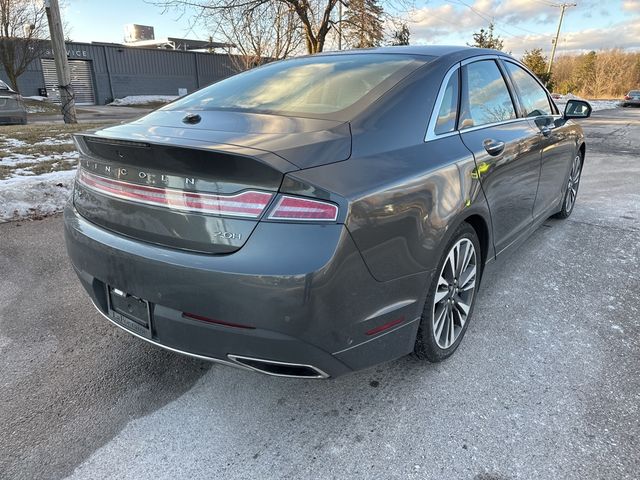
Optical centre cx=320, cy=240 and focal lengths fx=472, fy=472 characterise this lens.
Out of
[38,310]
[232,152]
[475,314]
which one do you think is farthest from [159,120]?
[475,314]

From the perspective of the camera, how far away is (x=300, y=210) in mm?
1677

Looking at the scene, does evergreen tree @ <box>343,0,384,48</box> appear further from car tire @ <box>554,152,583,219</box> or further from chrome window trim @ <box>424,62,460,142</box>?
chrome window trim @ <box>424,62,460,142</box>

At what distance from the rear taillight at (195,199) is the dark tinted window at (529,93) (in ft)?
8.46

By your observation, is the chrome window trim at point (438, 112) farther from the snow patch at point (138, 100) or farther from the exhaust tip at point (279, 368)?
the snow patch at point (138, 100)

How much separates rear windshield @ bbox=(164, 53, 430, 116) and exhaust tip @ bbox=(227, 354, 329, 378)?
1129 millimetres

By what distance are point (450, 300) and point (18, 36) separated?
1171 inches

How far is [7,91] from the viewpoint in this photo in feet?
45.8

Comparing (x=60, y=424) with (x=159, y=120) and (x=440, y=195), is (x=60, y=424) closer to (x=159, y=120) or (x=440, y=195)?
(x=159, y=120)

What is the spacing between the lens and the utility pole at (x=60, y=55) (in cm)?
1042

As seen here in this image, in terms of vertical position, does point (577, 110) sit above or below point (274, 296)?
above

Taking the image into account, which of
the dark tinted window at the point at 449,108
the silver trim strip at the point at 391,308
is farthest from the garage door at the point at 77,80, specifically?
the silver trim strip at the point at 391,308

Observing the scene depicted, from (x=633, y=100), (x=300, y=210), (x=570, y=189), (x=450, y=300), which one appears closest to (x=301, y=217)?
(x=300, y=210)

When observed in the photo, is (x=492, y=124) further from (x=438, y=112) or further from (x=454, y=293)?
(x=454, y=293)

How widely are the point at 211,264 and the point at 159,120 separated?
98 cm
